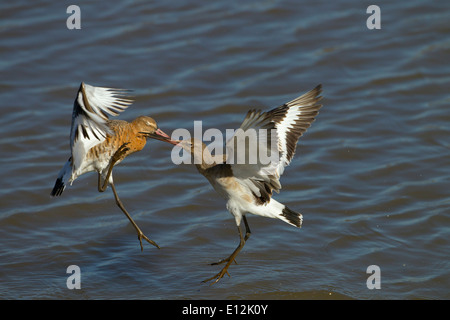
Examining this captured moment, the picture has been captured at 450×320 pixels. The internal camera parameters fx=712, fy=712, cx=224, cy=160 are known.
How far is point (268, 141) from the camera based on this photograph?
4.99 meters

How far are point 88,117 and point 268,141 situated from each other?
149 centimetres

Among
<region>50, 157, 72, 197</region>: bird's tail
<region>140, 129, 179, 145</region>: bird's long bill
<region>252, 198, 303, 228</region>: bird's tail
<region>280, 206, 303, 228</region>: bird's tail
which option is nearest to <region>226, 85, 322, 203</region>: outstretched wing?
<region>252, 198, 303, 228</region>: bird's tail

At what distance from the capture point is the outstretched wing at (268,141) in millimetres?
4867

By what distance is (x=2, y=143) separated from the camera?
28.5 ft

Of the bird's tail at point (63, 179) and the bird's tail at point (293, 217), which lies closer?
the bird's tail at point (293, 217)

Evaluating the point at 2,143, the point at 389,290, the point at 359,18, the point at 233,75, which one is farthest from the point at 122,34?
the point at 389,290

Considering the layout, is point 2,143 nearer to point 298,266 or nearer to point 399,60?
point 298,266

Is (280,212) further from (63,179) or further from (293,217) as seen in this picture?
(63,179)

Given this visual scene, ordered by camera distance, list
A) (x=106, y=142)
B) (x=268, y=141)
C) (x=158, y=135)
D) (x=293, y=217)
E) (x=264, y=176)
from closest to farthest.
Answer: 1. (x=268, y=141)
2. (x=264, y=176)
3. (x=293, y=217)
4. (x=158, y=135)
5. (x=106, y=142)

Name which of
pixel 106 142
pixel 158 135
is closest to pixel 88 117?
pixel 158 135

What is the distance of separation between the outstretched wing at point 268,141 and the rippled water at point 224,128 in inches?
44.8

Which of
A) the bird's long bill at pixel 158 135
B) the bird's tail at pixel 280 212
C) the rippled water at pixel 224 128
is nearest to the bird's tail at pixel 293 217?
the bird's tail at pixel 280 212

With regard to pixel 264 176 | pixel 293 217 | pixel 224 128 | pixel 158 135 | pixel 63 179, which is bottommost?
pixel 293 217

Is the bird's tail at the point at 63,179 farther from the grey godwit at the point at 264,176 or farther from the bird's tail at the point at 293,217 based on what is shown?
the bird's tail at the point at 293,217
